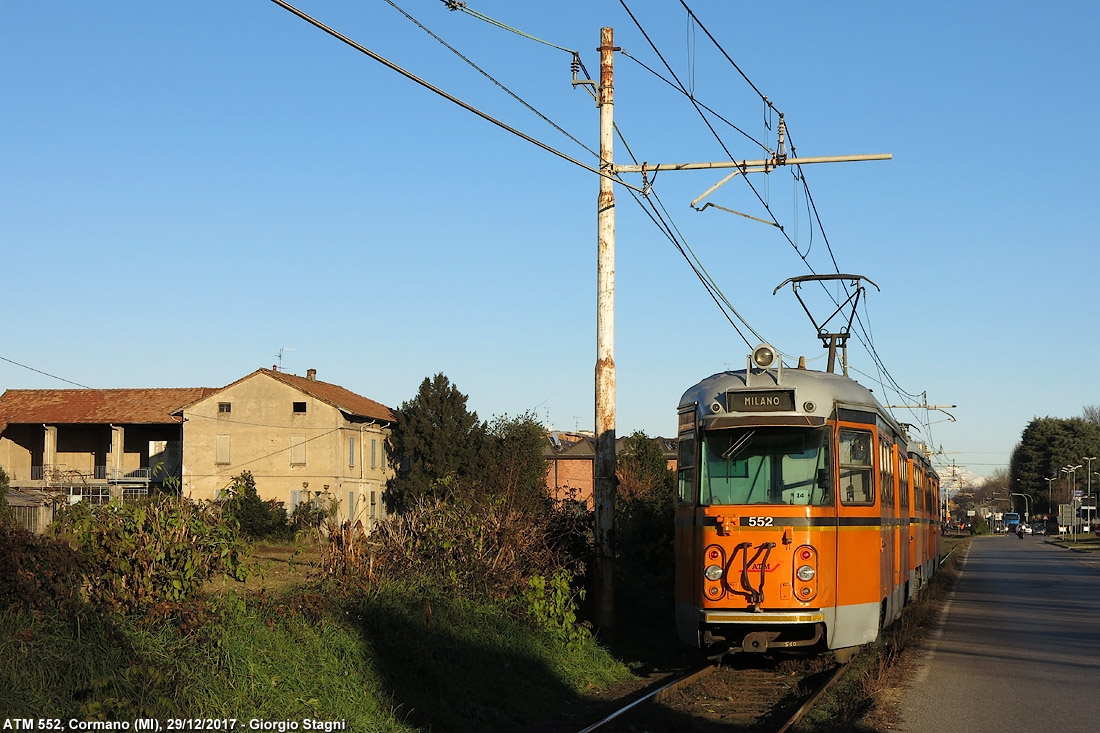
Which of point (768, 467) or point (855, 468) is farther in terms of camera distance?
point (855, 468)

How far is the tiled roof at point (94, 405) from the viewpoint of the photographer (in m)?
59.2

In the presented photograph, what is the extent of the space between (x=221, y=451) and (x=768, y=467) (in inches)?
1815

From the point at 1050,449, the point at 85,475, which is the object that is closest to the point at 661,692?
the point at 85,475

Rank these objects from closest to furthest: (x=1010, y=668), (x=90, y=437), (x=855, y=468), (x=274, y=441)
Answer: (x=855, y=468), (x=1010, y=668), (x=274, y=441), (x=90, y=437)

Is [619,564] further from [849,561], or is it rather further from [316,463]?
[316,463]

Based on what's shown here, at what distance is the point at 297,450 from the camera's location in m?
54.1

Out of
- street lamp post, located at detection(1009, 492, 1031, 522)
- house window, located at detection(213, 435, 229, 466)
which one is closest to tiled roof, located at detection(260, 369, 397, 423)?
house window, located at detection(213, 435, 229, 466)

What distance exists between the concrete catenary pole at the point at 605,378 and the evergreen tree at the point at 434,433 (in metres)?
38.8

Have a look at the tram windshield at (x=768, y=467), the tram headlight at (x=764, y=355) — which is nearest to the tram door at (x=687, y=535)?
the tram windshield at (x=768, y=467)

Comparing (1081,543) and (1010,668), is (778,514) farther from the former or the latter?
(1081,543)

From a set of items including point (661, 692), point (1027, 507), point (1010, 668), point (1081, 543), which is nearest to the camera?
point (661, 692)

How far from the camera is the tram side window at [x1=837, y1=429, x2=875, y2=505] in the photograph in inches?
504

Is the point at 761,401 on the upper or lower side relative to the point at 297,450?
lower

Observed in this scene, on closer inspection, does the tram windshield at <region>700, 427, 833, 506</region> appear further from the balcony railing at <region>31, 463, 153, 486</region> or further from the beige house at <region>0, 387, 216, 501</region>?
the beige house at <region>0, 387, 216, 501</region>
